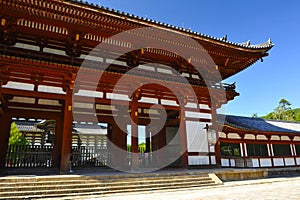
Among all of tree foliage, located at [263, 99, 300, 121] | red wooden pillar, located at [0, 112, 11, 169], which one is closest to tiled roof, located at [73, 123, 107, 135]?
red wooden pillar, located at [0, 112, 11, 169]

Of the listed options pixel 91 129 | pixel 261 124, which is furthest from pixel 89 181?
pixel 91 129

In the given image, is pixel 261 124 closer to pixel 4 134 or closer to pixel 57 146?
pixel 57 146

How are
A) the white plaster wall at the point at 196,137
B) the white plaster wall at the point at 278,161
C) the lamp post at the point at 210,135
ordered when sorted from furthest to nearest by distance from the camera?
the white plaster wall at the point at 278,161 < the lamp post at the point at 210,135 < the white plaster wall at the point at 196,137

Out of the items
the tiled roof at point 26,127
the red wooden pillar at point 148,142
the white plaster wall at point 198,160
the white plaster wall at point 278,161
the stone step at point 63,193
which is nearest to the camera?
the stone step at point 63,193

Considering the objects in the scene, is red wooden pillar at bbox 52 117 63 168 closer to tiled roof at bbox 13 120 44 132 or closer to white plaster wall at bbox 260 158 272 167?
tiled roof at bbox 13 120 44 132

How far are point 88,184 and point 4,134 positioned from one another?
563 centimetres

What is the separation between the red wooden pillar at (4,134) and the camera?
947cm

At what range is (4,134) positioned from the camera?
32.0ft

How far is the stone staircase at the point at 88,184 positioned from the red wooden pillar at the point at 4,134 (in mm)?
3710

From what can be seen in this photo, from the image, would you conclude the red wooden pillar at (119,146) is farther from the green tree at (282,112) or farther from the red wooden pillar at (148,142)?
the green tree at (282,112)

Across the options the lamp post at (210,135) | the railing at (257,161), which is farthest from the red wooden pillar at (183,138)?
the railing at (257,161)

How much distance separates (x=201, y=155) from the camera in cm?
1118

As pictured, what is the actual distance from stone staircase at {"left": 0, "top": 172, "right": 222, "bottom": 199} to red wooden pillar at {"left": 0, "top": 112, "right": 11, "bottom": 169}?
3.71m

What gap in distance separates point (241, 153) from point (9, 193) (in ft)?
40.9
